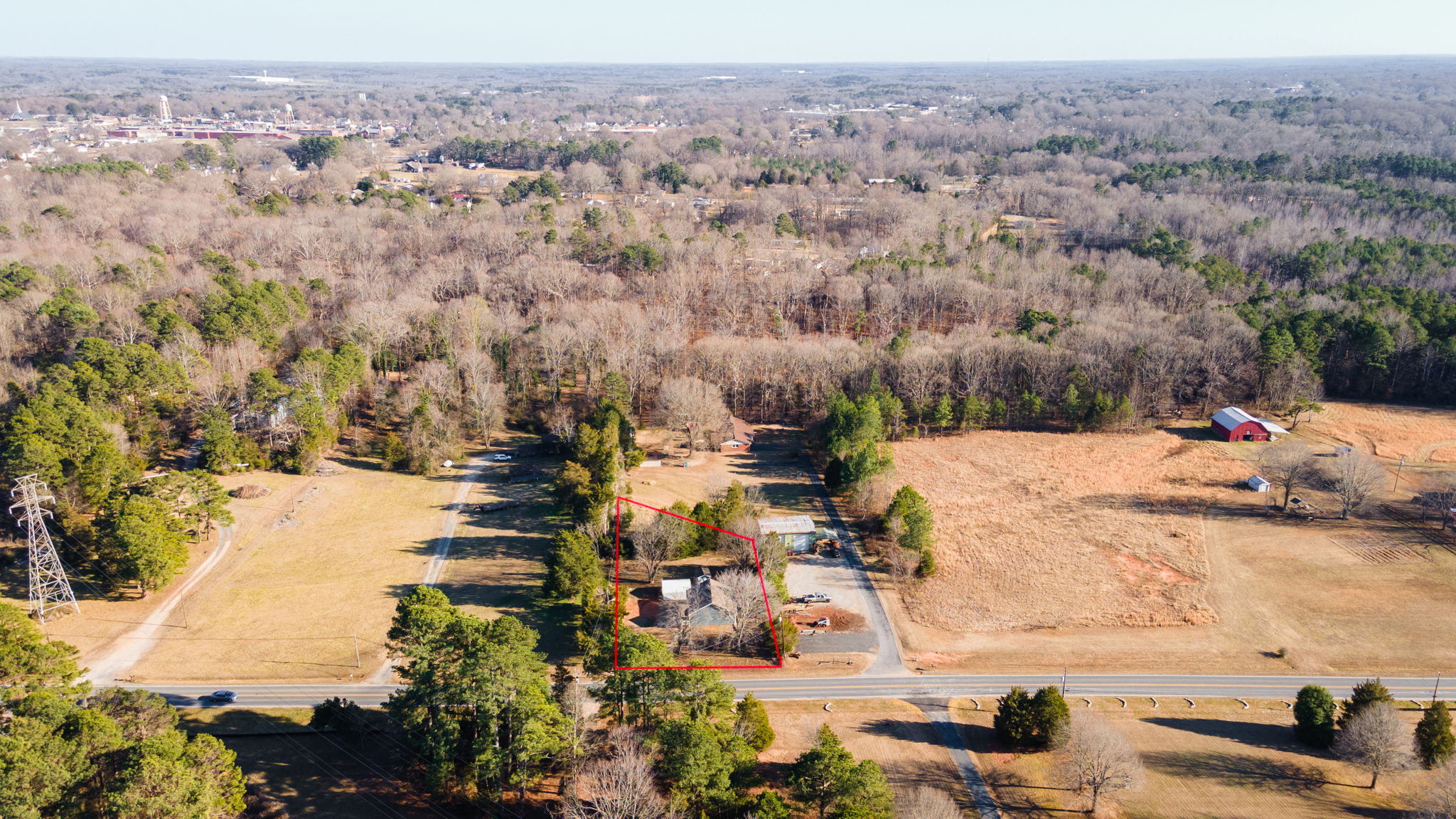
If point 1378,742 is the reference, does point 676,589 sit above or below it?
below

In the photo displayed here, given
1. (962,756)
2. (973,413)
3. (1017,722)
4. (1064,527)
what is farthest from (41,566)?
(973,413)

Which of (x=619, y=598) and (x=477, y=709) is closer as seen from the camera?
(x=477, y=709)

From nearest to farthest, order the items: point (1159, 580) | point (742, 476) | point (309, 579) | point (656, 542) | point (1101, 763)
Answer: point (1101, 763)
point (309, 579)
point (1159, 580)
point (656, 542)
point (742, 476)

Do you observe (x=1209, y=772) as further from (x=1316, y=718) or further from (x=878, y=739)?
(x=878, y=739)

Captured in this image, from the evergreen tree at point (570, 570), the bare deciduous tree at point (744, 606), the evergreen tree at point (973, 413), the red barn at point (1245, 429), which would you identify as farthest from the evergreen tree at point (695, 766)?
the red barn at point (1245, 429)

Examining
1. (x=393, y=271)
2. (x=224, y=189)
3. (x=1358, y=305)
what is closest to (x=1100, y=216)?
(x=1358, y=305)

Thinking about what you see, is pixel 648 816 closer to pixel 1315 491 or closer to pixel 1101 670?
pixel 1101 670
